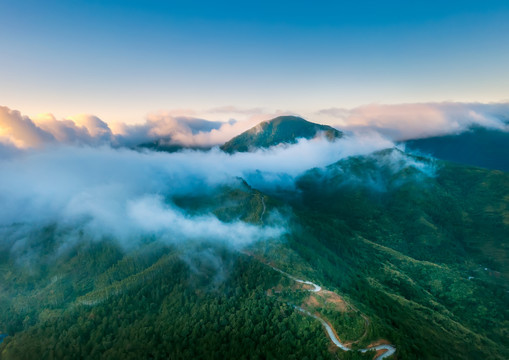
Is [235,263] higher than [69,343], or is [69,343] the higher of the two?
[235,263]

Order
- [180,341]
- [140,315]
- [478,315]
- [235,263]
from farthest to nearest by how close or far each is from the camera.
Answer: [478,315] → [235,263] → [140,315] → [180,341]

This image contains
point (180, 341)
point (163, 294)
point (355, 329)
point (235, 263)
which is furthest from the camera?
point (235, 263)

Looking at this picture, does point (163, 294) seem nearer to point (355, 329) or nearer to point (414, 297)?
point (355, 329)

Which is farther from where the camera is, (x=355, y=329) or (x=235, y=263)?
(x=235, y=263)

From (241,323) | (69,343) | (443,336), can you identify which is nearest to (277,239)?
(241,323)

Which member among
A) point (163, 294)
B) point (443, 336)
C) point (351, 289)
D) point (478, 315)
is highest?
point (163, 294)

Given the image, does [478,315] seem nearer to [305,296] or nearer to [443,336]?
[443,336]

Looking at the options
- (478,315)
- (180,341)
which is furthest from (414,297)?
(180,341)

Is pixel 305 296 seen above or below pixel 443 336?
above

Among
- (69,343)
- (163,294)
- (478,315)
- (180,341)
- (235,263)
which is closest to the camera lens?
(180,341)
